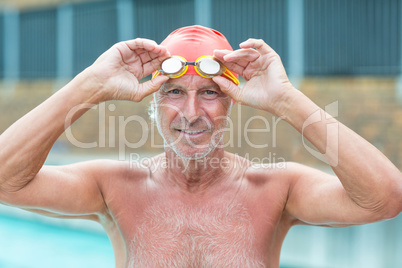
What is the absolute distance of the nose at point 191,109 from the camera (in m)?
2.04

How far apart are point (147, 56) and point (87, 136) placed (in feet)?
23.2

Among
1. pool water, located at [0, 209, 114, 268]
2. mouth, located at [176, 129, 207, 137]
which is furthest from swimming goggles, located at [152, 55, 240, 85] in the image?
pool water, located at [0, 209, 114, 268]

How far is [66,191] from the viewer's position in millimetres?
2033

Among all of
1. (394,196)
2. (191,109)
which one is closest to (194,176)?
(191,109)

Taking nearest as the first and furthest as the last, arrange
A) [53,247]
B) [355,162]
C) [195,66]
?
[355,162]
[195,66]
[53,247]

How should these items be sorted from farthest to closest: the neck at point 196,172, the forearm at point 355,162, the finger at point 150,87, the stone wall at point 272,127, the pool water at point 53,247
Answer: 1. the pool water at point 53,247
2. the stone wall at point 272,127
3. the neck at point 196,172
4. the finger at point 150,87
5. the forearm at point 355,162

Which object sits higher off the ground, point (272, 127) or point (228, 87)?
point (228, 87)

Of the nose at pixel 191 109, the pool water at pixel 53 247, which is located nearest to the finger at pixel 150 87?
the nose at pixel 191 109

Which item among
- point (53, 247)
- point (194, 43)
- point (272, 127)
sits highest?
point (194, 43)

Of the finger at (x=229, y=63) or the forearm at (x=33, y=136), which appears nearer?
the forearm at (x=33, y=136)

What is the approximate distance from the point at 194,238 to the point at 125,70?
86cm

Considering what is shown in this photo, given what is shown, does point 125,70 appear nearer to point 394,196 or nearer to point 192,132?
point 192,132

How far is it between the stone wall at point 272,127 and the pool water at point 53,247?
157 cm

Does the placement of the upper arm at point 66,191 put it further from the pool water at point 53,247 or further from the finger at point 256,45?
the pool water at point 53,247
